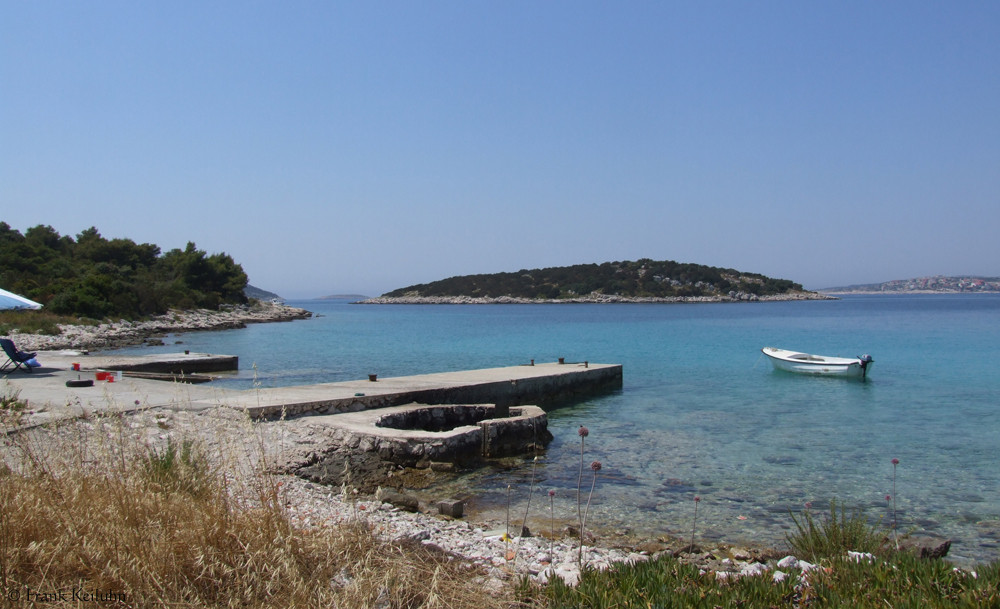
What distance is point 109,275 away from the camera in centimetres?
5038

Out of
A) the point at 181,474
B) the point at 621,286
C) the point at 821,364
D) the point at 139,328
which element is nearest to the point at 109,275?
the point at 139,328

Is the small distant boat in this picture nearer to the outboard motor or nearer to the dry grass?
the outboard motor

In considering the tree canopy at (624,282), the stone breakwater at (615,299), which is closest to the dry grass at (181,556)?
the stone breakwater at (615,299)

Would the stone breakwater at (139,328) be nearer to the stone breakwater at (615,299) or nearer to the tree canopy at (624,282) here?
the stone breakwater at (615,299)

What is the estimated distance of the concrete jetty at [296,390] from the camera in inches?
422

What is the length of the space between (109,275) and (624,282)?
122300 millimetres

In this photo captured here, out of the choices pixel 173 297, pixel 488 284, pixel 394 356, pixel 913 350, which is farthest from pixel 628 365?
pixel 488 284

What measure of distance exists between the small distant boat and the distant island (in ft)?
409

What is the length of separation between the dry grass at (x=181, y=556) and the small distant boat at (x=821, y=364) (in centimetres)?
2370

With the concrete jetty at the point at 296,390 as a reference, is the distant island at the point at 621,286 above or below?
above

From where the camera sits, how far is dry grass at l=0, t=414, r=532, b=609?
3582mm

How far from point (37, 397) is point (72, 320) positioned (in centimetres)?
3295

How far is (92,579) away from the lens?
3625 mm

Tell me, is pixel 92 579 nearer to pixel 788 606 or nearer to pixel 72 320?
pixel 788 606
